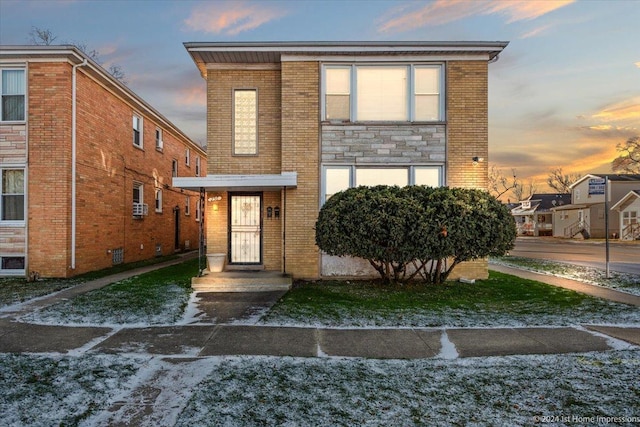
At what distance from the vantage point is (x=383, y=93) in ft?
36.5

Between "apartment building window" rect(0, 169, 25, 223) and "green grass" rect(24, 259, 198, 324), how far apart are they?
161 inches

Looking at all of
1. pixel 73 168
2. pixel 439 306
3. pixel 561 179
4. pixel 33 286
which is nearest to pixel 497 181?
pixel 561 179

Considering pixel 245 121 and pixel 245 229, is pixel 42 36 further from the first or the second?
pixel 245 229

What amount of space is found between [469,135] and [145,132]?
45.4 ft

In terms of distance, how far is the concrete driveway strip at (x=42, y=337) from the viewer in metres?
5.21

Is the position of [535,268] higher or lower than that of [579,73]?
lower

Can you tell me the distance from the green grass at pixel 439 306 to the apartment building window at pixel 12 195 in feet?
28.9

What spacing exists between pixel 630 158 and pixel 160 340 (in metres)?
64.1

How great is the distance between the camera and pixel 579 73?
1534 cm

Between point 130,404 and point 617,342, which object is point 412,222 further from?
point 130,404

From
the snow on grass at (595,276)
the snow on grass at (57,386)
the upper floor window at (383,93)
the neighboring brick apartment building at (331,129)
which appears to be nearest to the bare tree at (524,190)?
the snow on grass at (595,276)

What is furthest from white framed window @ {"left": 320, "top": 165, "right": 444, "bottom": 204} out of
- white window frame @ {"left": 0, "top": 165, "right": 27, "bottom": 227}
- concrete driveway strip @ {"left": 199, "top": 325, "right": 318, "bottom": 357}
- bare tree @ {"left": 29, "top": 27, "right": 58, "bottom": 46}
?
bare tree @ {"left": 29, "top": 27, "right": 58, "bottom": 46}

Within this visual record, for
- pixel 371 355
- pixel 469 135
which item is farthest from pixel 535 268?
pixel 371 355

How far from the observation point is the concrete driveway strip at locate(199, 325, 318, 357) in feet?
16.6
